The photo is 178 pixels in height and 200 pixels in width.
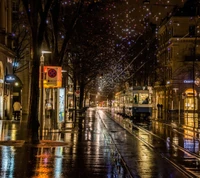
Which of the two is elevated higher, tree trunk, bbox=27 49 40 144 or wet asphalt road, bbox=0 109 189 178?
tree trunk, bbox=27 49 40 144

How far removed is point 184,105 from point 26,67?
39.6 m

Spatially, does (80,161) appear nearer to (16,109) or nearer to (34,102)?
(34,102)

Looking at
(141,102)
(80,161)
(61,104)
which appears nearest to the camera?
(80,161)

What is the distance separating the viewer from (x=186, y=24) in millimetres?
85062

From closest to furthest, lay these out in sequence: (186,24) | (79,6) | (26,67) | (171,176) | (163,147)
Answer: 1. (171,176)
2. (163,147)
3. (79,6)
4. (26,67)
5. (186,24)

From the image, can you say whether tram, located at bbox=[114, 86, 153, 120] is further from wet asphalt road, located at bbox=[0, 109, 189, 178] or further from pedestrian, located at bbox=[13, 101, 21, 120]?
wet asphalt road, located at bbox=[0, 109, 189, 178]

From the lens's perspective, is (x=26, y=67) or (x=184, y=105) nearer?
(x=26, y=67)

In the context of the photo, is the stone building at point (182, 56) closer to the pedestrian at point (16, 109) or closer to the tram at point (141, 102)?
the tram at point (141, 102)

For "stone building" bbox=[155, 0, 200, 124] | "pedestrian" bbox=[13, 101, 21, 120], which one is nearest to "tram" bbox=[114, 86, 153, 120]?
"pedestrian" bbox=[13, 101, 21, 120]

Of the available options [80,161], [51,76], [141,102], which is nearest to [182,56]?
[141,102]

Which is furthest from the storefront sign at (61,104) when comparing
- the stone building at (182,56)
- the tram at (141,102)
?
the stone building at (182,56)

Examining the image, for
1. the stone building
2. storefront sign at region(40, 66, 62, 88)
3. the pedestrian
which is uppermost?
the stone building

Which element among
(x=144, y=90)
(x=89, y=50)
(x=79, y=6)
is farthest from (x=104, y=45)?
(x=79, y=6)

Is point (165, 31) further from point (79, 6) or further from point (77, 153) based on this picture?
point (77, 153)
